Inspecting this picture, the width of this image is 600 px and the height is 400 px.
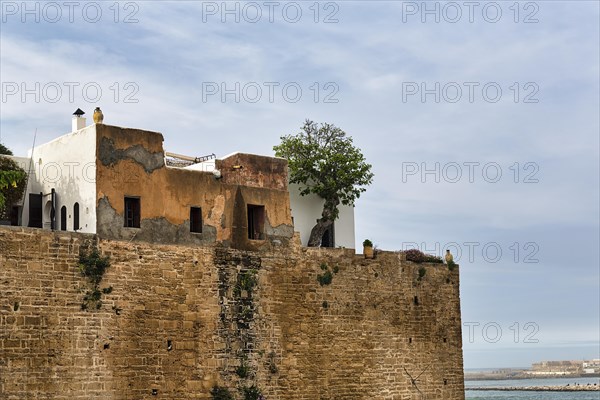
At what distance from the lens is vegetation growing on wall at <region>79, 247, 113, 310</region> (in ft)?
79.5

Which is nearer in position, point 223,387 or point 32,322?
point 32,322

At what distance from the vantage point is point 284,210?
2892cm

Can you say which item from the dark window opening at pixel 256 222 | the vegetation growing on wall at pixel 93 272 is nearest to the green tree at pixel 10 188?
the vegetation growing on wall at pixel 93 272

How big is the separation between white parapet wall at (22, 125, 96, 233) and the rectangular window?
3.15ft

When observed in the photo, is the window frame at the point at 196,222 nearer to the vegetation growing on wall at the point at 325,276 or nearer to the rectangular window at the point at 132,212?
the rectangular window at the point at 132,212

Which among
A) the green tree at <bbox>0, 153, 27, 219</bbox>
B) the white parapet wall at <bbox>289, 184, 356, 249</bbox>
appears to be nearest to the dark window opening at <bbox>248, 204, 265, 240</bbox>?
the white parapet wall at <bbox>289, 184, 356, 249</bbox>

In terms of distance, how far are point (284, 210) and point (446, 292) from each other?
707cm

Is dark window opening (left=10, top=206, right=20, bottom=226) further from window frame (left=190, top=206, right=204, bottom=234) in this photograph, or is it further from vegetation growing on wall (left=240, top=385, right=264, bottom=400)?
vegetation growing on wall (left=240, top=385, right=264, bottom=400)

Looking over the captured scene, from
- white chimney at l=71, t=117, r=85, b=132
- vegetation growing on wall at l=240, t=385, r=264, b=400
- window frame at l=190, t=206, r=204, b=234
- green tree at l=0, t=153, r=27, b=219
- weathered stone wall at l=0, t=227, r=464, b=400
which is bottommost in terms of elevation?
vegetation growing on wall at l=240, t=385, r=264, b=400

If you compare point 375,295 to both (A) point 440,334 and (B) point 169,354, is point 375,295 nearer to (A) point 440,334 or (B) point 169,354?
(A) point 440,334

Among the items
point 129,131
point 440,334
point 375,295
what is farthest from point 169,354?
point 440,334

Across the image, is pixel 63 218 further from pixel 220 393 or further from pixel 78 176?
pixel 220 393

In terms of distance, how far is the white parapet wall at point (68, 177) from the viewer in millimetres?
25141

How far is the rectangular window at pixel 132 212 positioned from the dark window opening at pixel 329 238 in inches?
342
